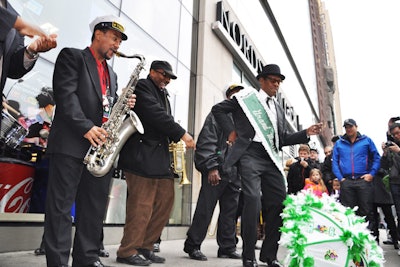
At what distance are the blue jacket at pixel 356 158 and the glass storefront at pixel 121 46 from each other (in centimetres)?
365

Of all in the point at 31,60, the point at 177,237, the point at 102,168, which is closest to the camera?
the point at 31,60

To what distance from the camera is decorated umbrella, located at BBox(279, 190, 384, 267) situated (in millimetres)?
2768

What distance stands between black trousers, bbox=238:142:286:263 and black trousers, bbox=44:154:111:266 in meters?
1.39

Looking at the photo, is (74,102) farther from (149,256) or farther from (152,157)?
(149,256)

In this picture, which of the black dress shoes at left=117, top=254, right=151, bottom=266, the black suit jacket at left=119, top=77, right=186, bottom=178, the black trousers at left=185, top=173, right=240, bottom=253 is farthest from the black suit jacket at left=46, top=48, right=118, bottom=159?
the black trousers at left=185, top=173, right=240, bottom=253

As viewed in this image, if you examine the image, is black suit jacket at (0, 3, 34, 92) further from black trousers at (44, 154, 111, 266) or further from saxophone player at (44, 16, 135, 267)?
black trousers at (44, 154, 111, 266)

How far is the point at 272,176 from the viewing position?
3723mm

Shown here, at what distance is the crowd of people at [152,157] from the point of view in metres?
2.65

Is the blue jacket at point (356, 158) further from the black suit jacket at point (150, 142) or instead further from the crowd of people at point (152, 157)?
the black suit jacket at point (150, 142)

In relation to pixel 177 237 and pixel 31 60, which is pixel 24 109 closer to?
pixel 31 60

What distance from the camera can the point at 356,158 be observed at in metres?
5.91

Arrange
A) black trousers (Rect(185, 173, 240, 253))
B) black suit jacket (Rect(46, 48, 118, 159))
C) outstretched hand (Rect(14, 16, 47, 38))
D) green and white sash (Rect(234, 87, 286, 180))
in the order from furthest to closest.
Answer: black trousers (Rect(185, 173, 240, 253)) < green and white sash (Rect(234, 87, 286, 180)) < black suit jacket (Rect(46, 48, 118, 159)) < outstretched hand (Rect(14, 16, 47, 38))

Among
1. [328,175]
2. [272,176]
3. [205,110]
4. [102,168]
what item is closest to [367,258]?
[272,176]

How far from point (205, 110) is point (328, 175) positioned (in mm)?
3628
